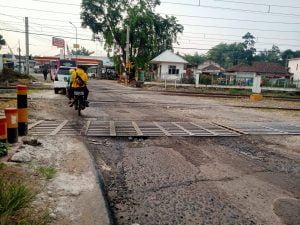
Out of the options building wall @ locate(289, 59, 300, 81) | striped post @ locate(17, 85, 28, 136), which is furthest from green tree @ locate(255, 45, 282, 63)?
striped post @ locate(17, 85, 28, 136)

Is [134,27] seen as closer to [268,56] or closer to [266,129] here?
[266,129]

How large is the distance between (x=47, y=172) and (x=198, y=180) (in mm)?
2122

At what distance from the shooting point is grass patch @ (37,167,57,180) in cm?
388

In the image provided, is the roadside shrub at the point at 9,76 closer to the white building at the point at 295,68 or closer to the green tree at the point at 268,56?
the white building at the point at 295,68

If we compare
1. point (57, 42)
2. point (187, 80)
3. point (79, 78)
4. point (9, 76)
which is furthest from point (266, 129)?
point (57, 42)

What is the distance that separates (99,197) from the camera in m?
3.44

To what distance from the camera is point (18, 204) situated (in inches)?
112

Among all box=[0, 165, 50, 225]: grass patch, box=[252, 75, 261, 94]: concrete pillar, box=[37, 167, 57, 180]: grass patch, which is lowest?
box=[37, 167, 57, 180]: grass patch

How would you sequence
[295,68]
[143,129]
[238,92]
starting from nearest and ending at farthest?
1. [143,129]
2. [238,92]
3. [295,68]

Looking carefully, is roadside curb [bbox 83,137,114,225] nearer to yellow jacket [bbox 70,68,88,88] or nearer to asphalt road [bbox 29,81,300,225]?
asphalt road [bbox 29,81,300,225]

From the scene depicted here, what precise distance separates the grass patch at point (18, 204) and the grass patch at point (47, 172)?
0.38 m

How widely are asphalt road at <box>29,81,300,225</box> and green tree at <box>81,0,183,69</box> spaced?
40378 mm

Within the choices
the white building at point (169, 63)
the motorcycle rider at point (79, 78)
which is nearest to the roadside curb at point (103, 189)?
the motorcycle rider at point (79, 78)

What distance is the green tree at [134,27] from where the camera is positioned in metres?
45.4
